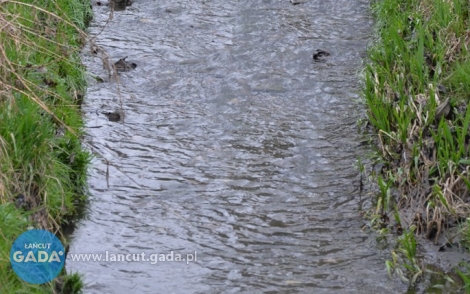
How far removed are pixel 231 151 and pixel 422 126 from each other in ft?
4.69

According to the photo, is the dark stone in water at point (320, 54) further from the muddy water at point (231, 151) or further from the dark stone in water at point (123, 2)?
the dark stone in water at point (123, 2)

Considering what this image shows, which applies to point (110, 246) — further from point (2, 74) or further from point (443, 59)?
point (443, 59)

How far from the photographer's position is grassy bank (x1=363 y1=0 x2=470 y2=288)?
15.9 feet

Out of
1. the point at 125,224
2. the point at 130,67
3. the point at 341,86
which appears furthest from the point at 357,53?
the point at 125,224

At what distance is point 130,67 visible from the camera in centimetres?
752

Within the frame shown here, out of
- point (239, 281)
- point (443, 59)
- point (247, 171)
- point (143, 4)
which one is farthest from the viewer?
point (143, 4)

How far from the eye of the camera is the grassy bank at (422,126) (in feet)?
15.9

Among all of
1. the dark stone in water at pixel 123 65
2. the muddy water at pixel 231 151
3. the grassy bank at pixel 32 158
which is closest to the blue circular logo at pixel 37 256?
the grassy bank at pixel 32 158

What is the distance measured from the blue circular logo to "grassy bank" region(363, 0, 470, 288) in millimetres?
1859

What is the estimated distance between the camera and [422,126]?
5.57 metres

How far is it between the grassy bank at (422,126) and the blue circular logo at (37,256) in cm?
186

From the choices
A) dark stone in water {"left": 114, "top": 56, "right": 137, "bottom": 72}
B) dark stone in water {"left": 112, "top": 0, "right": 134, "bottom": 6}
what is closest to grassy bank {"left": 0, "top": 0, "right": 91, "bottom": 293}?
dark stone in water {"left": 114, "top": 56, "right": 137, "bottom": 72}

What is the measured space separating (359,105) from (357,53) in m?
1.14

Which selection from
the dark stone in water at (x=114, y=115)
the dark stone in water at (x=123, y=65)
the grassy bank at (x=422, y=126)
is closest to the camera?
the grassy bank at (x=422, y=126)
